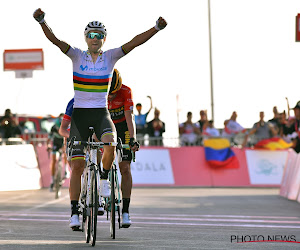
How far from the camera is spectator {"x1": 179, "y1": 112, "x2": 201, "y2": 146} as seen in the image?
25234 mm

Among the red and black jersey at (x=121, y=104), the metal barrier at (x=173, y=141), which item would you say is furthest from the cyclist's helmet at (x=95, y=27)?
the metal barrier at (x=173, y=141)

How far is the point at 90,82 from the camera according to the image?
9570 mm

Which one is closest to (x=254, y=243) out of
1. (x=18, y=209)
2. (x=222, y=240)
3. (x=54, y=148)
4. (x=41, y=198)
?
(x=222, y=240)

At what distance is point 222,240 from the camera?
9.88m

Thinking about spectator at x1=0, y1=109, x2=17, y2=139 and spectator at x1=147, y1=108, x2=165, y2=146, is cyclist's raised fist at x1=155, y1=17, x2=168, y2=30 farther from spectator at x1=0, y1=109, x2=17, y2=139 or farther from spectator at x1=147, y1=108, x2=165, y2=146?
spectator at x1=0, y1=109, x2=17, y2=139

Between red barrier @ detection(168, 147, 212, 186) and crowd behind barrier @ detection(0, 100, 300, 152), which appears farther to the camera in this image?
crowd behind barrier @ detection(0, 100, 300, 152)

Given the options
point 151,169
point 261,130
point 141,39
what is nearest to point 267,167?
point 261,130

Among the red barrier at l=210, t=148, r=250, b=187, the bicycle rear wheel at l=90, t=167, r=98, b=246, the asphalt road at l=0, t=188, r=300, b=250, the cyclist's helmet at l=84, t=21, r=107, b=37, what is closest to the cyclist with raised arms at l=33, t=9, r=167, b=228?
the cyclist's helmet at l=84, t=21, r=107, b=37

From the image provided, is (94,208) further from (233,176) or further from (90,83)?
(233,176)

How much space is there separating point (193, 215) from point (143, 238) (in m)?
3.95

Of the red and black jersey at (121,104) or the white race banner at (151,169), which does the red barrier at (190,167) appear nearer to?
the white race banner at (151,169)

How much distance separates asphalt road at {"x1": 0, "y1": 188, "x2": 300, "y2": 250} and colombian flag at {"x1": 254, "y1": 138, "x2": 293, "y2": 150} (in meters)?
4.08

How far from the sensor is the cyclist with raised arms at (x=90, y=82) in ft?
31.3

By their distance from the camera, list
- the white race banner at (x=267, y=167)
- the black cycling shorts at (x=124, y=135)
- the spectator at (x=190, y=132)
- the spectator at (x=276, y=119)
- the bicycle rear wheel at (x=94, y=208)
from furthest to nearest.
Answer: the spectator at (x=190, y=132)
the spectator at (x=276, y=119)
the white race banner at (x=267, y=167)
the black cycling shorts at (x=124, y=135)
the bicycle rear wheel at (x=94, y=208)
